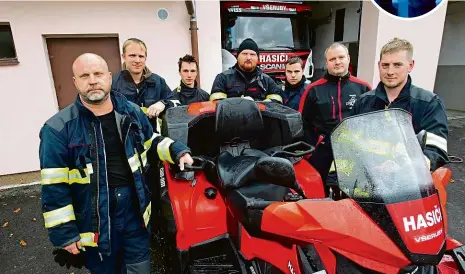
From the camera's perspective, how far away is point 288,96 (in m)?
3.75

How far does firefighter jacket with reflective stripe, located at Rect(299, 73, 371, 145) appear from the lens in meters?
2.89

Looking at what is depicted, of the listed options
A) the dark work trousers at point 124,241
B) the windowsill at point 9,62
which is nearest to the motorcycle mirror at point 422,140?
the dark work trousers at point 124,241

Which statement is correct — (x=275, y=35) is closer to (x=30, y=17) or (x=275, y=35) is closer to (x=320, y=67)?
(x=320, y=67)

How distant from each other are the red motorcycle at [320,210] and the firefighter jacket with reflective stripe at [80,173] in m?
0.41

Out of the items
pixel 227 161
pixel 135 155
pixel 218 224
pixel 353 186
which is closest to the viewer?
pixel 353 186

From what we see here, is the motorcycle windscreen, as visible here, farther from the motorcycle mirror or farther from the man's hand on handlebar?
the man's hand on handlebar

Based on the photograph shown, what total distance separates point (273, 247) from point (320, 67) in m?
7.62

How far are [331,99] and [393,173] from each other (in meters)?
1.83

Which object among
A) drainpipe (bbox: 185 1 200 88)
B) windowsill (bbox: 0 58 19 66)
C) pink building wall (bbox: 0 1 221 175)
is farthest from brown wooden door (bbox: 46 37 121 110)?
drainpipe (bbox: 185 1 200 88)

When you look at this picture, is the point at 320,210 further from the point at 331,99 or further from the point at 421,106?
the point at 331,99

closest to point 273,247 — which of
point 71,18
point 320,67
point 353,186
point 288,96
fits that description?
point 353,186

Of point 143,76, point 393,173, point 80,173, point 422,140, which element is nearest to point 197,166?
point 80,173

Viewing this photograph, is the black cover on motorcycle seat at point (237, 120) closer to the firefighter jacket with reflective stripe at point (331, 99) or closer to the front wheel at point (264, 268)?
the firefighter jacket with reflective stripe at point (331, 99)

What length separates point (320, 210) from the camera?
1.19 m
